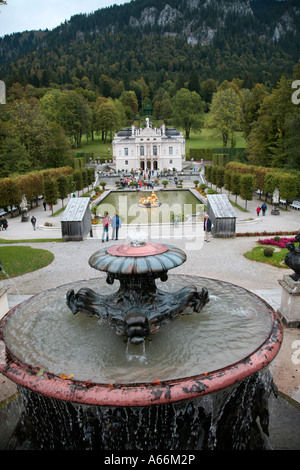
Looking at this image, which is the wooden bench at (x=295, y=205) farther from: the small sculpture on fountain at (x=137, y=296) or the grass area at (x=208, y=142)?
the grass area at (x=208, y=142)

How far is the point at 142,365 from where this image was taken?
15.8 feet

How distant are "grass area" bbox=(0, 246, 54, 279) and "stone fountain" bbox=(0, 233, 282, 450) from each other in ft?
24.1

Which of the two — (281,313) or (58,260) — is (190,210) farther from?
(281,313)

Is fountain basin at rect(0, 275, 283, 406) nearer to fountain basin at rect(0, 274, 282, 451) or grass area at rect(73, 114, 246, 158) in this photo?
fountain basin at rect(0, 274, 282, 451)

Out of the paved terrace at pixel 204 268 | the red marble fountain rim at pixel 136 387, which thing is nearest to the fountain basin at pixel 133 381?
the red marble fountain rim at pixel 136 387

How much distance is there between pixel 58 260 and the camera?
50.0 ft

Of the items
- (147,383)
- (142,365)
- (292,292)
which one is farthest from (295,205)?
(147,383)

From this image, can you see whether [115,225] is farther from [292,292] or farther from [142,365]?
[142,365]

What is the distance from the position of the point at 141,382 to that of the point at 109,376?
1.81 ft

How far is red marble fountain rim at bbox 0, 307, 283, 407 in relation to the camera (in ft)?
12.4

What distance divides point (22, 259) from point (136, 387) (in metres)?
12.7

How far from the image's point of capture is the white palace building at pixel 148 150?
239ft

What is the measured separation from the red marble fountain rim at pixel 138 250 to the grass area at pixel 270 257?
899 centimetres

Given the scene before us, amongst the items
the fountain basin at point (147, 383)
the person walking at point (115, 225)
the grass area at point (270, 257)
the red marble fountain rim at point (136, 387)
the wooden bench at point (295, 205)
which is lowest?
the wooden bench at point (295, 205)
